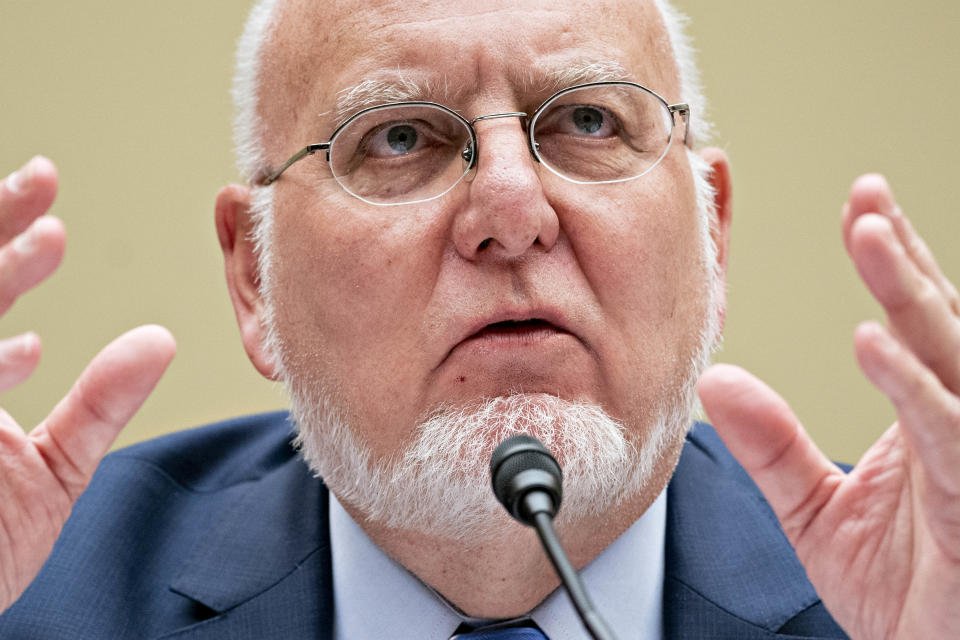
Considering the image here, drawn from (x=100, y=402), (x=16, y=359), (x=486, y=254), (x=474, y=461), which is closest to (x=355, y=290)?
(x=486, y=254)

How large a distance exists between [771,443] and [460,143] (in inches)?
28.2

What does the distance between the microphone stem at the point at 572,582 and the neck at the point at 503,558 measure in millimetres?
591

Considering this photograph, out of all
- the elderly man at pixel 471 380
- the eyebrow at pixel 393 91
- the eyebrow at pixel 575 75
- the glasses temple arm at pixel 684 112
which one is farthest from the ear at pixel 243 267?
the glasses temple arm at pixel 684 112

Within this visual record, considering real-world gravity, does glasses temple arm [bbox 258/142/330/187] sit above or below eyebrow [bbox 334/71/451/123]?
below

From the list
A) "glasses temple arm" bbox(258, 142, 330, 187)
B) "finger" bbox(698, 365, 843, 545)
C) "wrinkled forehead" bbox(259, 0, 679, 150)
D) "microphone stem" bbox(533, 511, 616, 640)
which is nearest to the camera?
"microphone stem" bbox(533, 511, 616, 640)

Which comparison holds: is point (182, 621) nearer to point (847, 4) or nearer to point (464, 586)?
point (464, 586)

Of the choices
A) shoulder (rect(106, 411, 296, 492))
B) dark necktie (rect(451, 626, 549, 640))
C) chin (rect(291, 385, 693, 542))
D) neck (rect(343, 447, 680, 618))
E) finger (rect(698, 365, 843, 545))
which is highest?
finger (rect(698, 365, 843, 545))

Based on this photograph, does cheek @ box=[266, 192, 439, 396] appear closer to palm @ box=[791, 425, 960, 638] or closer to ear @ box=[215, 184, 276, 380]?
ear @ box=[215, 184, 276, 380]

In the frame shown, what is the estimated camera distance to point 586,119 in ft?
5.44

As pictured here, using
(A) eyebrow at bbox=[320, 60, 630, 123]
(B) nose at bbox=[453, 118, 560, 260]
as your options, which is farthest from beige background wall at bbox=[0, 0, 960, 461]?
(B) nose at bbox=[453, 118, 560, 260]

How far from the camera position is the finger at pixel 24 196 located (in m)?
1.19

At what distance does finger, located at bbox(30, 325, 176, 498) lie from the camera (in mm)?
1264

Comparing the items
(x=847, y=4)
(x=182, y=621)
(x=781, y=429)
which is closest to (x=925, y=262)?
(x=781, y=429)

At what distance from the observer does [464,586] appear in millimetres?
1716
